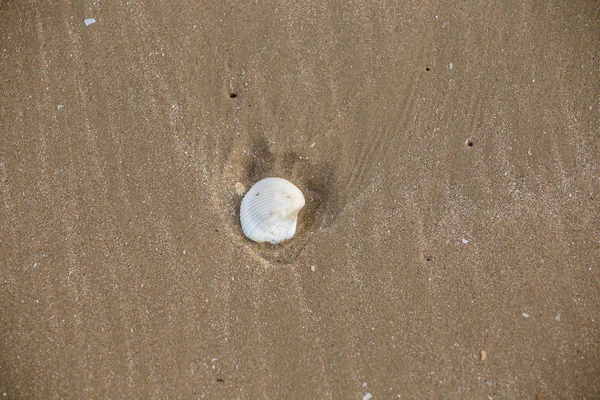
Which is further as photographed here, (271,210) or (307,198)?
(307,198)

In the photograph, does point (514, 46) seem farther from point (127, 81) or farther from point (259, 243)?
point (127, 81)

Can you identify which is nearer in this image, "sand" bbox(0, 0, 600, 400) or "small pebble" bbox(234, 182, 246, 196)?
"sand" bbox(0, 0, 600, 400)

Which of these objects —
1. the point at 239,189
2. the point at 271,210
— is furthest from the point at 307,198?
the point at 239,189

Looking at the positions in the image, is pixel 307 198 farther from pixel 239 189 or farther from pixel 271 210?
pixel 239 189

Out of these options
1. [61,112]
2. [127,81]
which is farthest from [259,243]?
[61,112]

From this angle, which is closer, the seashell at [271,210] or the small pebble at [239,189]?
the seashell at [271,210]
